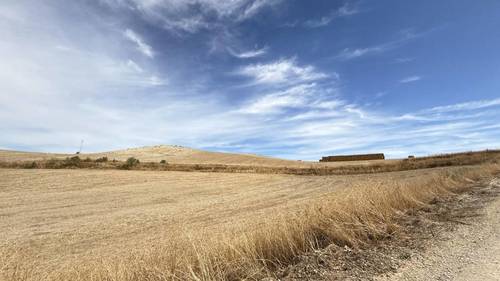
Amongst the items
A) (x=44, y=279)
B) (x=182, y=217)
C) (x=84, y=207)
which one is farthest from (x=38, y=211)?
(x=44, y=279)

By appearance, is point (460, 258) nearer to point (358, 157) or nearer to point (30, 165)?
point (30, 165)

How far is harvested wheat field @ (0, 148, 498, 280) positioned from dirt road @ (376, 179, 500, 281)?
1.26m

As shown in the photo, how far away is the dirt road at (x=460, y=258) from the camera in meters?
5.35

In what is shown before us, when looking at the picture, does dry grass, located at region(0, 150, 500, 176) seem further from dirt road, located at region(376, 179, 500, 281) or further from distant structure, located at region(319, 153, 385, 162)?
dirt road, located at region(376, 179, 500, 281)

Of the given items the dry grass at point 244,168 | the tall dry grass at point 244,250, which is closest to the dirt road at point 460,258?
the tall dry grass at point 244,250

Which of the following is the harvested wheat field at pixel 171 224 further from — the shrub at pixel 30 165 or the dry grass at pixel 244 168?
the dry grass at pixel 244 168

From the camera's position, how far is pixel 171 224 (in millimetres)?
16125

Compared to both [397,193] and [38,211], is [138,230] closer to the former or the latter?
[38,211]

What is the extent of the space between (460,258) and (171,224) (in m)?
12.3

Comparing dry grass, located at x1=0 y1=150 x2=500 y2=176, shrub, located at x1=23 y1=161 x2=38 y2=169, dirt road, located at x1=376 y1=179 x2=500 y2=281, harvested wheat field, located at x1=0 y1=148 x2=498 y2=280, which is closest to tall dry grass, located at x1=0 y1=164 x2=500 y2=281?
harvested wheat field, located at x1=0 y1=148 x2=498 y2=280

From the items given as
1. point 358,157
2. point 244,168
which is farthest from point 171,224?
point 358,157

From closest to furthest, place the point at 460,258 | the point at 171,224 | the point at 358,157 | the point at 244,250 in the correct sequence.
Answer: the point at 460,258
the point at 244,250
the point at 171,224
the point at 358,157

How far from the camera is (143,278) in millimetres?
5449

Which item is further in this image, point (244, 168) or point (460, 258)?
point (244, 168)
